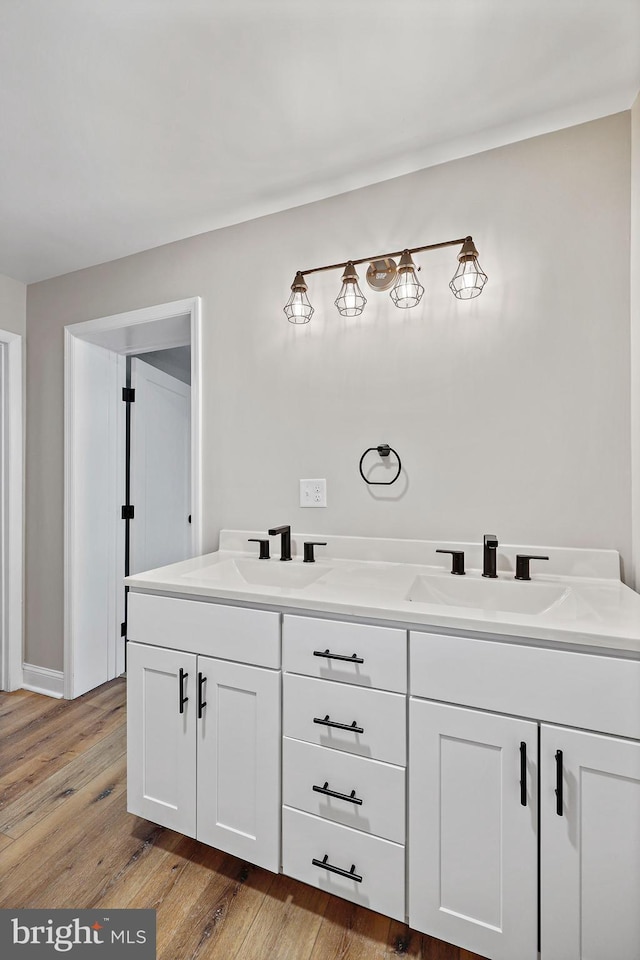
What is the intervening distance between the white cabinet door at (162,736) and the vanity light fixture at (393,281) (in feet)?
4.39

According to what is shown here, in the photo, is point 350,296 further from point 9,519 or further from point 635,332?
point 9,519

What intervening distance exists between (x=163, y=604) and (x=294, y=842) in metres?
0.77

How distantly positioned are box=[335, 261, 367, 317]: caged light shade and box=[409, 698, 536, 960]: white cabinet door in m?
1.34

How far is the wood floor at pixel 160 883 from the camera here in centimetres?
121

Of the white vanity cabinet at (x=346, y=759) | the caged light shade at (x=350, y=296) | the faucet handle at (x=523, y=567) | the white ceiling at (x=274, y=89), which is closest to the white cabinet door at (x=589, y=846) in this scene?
the white vanity cabinet at (x=346, y=759)

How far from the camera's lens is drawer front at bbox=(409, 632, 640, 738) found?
3.22 feet

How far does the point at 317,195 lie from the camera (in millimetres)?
1889

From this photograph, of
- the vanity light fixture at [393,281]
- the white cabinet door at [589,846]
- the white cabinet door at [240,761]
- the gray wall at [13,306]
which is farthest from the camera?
the gray wall at [13,306]

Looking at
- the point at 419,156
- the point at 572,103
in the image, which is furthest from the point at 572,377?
the point at 419,156

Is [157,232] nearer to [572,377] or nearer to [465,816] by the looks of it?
[572,377]

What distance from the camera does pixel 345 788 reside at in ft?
4.06

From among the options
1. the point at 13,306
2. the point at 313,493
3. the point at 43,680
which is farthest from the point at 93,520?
the point at 313,493

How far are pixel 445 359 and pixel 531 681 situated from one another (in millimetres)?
1111

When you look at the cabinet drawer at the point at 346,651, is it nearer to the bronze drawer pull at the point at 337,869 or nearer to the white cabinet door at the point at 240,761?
the white cabinet door at the point at 240,761
